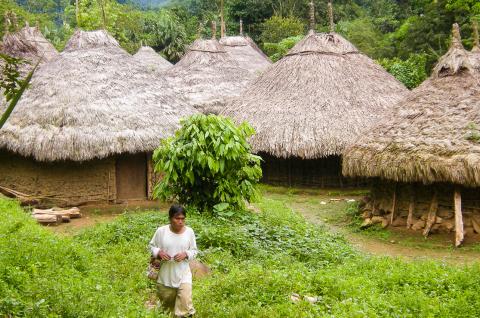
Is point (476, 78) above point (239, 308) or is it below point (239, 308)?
above

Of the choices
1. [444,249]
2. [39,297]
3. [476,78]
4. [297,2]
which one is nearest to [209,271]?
[39,297]

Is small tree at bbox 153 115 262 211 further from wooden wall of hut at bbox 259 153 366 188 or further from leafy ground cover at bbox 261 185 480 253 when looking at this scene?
wooden wall of hut at bbox 259 153 366 188

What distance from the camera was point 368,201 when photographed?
12.9 m

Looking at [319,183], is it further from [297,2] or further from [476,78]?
[297,2]

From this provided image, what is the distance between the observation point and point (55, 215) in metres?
11.9

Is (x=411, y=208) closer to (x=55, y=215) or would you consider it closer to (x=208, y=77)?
(x=55, y=215)

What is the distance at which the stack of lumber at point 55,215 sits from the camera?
11711 millimetres

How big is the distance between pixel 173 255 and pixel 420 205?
7620 mm

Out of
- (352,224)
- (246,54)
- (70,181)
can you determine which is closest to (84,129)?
(70,181)

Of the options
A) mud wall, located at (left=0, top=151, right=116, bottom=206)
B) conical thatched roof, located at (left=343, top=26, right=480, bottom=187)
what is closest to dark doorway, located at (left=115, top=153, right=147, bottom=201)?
mud wall, located at (left=0, top=151, right=116, bottom=206)

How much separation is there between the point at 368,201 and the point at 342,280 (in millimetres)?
6515

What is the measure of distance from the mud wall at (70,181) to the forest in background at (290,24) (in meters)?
14.0

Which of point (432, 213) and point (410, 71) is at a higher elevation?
point (410, 71)

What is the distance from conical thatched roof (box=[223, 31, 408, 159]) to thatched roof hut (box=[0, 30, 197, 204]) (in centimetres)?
278
